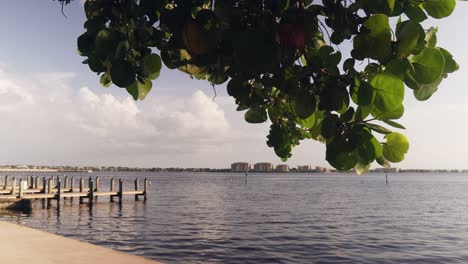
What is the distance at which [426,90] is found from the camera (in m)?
1.17

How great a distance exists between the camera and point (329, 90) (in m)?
1.20

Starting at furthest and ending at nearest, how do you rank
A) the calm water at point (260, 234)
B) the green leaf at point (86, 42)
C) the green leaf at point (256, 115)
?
the calm water at point (260, 234)
the green leaf at point (256, 115)
the green leaf at point (86, 42)

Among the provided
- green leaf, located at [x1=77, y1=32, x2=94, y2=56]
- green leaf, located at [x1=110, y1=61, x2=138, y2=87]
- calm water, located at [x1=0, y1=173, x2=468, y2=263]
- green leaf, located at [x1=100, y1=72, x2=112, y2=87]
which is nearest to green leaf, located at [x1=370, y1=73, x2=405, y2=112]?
green leaf, located at [x1=110, y1=61, x2=138, y2=87]

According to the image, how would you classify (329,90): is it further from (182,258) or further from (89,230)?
(89,230)

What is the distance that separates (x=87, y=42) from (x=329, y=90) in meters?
0.83

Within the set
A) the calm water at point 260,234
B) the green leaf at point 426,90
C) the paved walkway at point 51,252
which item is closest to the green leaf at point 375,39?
the green leaf at point 426,90

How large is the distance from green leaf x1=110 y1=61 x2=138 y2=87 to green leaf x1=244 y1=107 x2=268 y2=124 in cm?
69

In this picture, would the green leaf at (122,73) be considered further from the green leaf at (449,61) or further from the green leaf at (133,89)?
the green leaf at (449,61)

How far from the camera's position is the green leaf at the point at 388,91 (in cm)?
105

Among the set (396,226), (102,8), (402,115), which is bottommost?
(396,226)

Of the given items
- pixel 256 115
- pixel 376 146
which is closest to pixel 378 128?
pixel 376 146

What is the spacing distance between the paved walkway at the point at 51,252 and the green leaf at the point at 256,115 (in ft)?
16.5

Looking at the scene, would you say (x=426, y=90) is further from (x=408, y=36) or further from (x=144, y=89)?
(x=144, y=89)

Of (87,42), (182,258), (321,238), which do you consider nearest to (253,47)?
(87,42)
